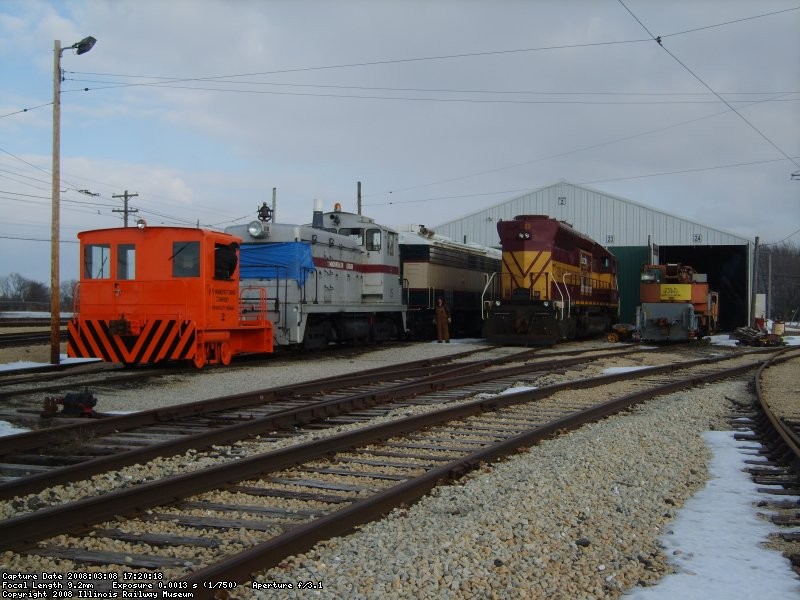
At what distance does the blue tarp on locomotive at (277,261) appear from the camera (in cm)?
1542

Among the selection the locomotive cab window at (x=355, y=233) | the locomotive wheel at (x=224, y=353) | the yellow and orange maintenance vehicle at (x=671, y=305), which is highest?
the locomotive cab window at (x=355, y=233)

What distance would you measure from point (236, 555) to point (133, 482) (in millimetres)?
2012

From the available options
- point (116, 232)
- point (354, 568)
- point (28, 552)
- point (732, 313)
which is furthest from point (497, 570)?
point (732, 313)

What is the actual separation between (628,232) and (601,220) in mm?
1478

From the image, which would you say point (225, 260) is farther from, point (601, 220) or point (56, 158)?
point (601, 220)

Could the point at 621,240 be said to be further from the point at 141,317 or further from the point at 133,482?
the point at 133,482

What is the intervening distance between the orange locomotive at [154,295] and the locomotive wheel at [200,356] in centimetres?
2

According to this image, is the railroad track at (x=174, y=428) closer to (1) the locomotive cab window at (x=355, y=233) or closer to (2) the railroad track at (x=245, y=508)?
(2) the railroad track at (x=245, y=508)

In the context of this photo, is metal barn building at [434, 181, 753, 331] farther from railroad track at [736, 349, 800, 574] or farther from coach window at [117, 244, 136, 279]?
railroad track at [736, 349, 800, 574]

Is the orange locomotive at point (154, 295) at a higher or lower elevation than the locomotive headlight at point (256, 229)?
lower

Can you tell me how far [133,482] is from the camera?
5062mm

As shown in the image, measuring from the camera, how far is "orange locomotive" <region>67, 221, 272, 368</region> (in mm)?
12133

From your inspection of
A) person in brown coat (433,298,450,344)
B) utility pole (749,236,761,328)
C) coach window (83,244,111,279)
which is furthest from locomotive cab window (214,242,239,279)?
utility pole (749,236,761,328)

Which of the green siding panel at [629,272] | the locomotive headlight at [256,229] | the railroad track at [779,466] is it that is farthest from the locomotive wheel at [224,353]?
the green siding panel at [629,272]
